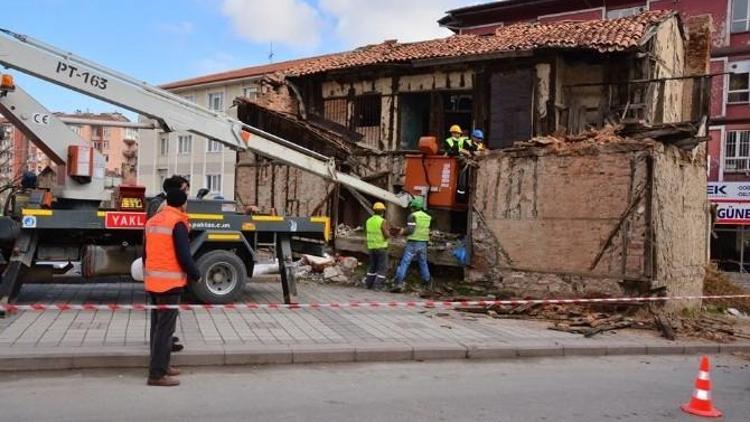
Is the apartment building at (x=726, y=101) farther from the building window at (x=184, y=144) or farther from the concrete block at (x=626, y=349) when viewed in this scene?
the building window at (x=184, y=144)

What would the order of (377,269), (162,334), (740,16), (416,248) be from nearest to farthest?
(162,334) → (416,248) → (377,269) → (740,16)

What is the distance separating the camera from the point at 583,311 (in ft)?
37.4

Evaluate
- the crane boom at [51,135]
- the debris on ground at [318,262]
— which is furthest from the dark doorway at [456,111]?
the crane boom at [51,135]

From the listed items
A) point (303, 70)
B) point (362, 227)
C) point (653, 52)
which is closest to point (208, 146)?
point (303, 70)

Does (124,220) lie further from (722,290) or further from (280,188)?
(722,290)

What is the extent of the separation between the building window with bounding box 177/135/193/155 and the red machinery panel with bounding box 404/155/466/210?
128 feet

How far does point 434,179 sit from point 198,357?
8647 millimetres

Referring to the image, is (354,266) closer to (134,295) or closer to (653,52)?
→ (134,295)

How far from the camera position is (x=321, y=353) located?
25.7 feet

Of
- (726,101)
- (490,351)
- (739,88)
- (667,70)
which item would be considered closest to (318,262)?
A: (490,351)

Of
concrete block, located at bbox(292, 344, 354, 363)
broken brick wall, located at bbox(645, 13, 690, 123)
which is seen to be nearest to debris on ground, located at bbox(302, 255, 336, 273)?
concrete block, located at bbox(292, 344, 354, 363)

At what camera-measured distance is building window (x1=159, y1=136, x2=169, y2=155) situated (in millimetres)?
53838

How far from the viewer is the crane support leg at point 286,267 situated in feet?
36.9

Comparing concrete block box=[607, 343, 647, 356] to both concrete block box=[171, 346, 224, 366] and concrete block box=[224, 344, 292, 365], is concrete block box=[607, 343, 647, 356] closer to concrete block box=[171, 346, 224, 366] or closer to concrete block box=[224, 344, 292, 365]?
concrete block box=[224, 344, 292, 365]
